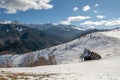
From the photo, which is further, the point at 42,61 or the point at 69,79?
the point at 42,61

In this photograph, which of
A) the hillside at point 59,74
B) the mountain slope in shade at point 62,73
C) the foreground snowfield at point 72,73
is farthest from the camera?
the foreground snowfield at point 72,73

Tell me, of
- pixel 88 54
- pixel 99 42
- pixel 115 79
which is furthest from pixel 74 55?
pixel 115 79

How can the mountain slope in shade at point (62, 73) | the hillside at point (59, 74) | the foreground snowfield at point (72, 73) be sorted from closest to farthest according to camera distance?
1. the hillside at point (59, 74)
2. the mountain slope in shade at point (62, 73)
3. the foreground snowfield at point (72, 73)

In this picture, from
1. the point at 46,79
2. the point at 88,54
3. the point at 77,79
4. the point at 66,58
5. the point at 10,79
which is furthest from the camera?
the point at 66,58

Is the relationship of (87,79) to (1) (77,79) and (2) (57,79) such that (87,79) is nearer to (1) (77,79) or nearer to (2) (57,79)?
(1) (77,79)

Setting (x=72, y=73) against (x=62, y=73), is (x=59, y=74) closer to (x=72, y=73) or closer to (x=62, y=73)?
(x=62, y=73)

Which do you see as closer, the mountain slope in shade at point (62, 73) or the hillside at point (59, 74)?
the hillside at point (59, 74)

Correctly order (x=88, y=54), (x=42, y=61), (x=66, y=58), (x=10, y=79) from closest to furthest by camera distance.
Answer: (x=10, y=79) → (x=88, y=54) → (x=42, y=61) → (x=66, y=58)

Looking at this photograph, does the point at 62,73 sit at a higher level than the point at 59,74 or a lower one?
lower

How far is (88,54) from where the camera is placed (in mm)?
97875

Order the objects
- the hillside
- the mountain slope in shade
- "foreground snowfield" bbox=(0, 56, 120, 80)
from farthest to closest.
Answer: "foreground snowfield" bbox=(0, 56, 120, 80) → the mountain slope in shade → the hillside

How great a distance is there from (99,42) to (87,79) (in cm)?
17180

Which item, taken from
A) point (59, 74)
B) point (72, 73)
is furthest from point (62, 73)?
point (59, 74)

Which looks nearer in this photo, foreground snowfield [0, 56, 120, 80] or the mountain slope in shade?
the mountain slope in shade
